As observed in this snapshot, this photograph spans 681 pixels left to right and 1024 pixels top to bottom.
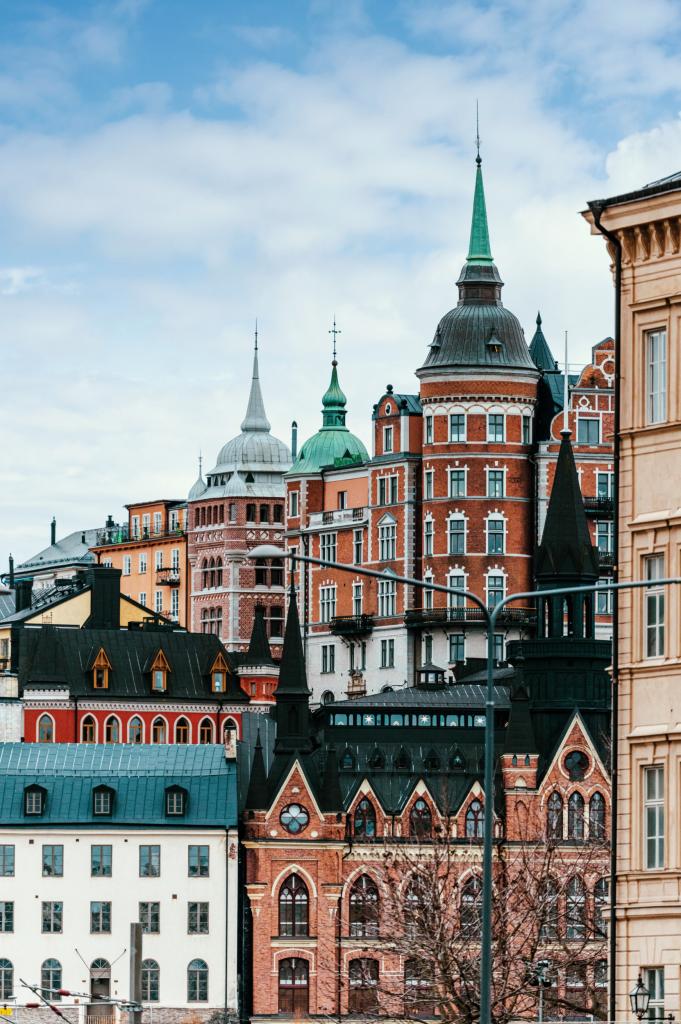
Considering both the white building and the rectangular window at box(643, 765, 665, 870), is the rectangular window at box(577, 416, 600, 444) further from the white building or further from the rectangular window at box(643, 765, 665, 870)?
the rectangular window at box(643, 765, 665, 870)

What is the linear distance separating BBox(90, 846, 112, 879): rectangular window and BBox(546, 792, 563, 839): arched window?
18736mm

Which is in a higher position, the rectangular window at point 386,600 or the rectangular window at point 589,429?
the rectangular window at point 589,429

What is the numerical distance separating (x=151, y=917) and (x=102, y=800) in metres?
5.94

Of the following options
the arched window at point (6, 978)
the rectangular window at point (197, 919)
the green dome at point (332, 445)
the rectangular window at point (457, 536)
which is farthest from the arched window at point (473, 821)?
the green dome at point (332, 445)

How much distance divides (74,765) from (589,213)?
88.6m

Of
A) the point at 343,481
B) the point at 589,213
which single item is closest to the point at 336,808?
the point at 343,481

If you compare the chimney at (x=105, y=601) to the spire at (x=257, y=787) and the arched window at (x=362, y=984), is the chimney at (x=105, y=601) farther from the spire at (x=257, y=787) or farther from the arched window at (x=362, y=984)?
the arched window at (x=362, y=984)

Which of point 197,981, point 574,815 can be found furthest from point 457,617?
point 197,981

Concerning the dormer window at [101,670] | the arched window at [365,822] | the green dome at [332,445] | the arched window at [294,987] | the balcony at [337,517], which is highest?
the green dome at [332,445]

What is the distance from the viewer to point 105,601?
18650 cm

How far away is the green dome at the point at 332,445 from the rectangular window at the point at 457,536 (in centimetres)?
1522

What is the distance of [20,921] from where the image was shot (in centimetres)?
13375

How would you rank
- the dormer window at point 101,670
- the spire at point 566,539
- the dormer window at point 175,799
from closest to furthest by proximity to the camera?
the spire at point 566,539, the dormer window at point 175,799, the dormer window at point 101,670

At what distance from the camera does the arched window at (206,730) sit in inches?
6860
